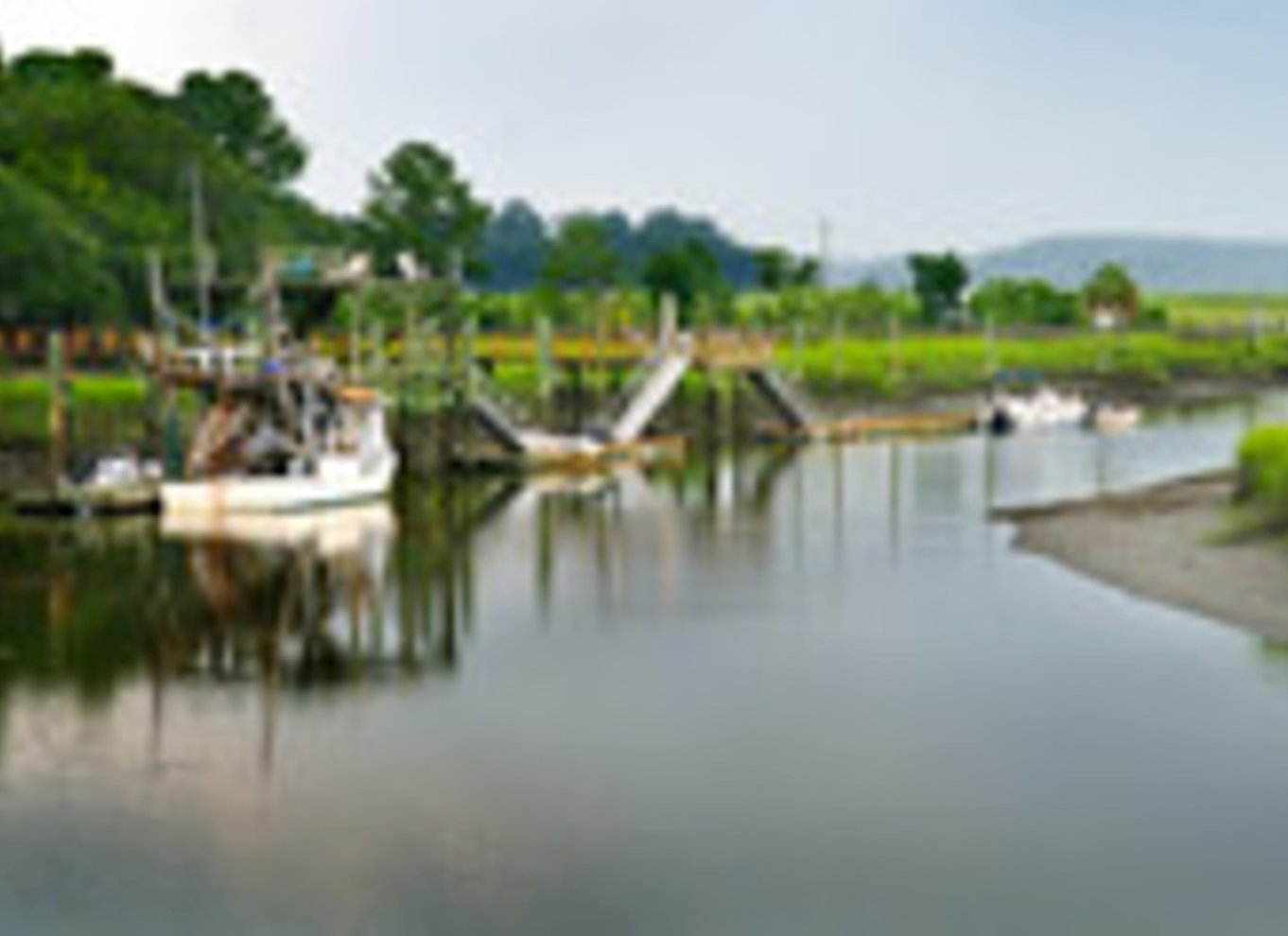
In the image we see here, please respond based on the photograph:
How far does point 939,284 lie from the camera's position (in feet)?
543

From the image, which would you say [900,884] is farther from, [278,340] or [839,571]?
[278,340]

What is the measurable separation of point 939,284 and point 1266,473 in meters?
115

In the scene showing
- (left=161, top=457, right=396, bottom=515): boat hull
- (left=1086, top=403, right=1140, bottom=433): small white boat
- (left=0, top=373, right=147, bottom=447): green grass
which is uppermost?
(left=0, top=373, right=147, bottom=447): green grass

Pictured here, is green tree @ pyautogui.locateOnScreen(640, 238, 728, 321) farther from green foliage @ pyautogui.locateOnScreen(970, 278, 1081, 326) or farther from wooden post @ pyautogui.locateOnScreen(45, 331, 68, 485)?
wooden post @ pyautogui.locateOnScreen(45, 331, 68, 485)

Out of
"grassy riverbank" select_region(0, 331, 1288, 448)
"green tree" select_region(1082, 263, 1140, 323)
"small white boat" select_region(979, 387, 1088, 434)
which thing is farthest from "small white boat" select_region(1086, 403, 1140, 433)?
"green tree" select_region(1082, 263, 1140, 323)

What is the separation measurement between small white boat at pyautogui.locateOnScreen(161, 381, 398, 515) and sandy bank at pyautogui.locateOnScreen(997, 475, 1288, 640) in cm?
2294

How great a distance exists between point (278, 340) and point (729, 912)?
4282 cm

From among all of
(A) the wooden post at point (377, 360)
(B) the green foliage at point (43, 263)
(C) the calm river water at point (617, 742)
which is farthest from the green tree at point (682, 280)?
(C) the calm river water at point (617, 742)

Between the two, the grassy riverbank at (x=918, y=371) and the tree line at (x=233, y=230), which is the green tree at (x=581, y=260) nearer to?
the tree line at (x=233, y=230)

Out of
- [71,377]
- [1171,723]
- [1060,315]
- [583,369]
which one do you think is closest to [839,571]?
[1171,723]

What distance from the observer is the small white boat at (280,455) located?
58406mm

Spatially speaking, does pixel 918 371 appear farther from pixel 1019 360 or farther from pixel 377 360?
pixel 377 360

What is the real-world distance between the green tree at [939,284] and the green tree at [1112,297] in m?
18.1

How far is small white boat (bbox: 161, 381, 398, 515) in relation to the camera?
58.4 metres
